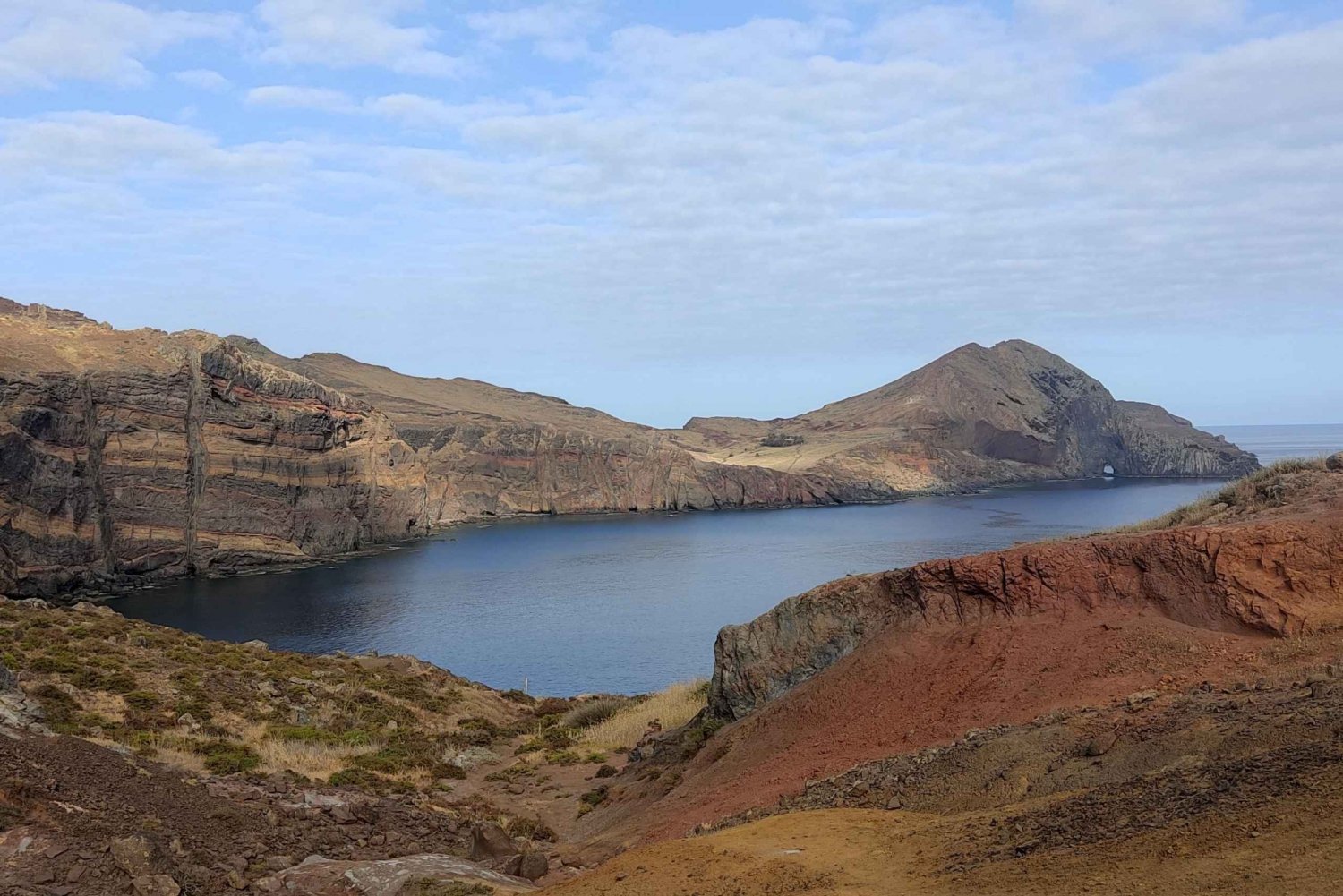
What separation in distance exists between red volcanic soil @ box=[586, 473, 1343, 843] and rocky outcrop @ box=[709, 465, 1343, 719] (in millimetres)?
33

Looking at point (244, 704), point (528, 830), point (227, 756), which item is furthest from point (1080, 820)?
point (244, 704)

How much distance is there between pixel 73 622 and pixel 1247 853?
127 feet

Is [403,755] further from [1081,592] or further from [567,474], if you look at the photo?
[567,474]

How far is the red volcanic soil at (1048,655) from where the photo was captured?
1423 centimetres

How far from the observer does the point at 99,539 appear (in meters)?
89.1

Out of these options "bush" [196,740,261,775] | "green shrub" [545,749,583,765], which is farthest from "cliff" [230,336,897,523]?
"bush" [196,740,261,775]

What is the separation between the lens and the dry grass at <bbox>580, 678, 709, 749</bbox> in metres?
29.6

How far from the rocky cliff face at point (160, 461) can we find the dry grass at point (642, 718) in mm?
67873

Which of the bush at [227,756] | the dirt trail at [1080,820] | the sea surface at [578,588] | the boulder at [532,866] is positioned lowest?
the sea surface at [578,588]

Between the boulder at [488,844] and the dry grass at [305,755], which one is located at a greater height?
the boulder at [488,844]

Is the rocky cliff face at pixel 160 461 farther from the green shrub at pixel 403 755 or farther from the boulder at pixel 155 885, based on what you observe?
the boulder at pixel 155 885

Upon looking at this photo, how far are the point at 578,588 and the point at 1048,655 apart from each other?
7367 cm

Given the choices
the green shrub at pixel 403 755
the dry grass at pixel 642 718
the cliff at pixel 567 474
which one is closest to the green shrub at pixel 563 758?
the dry grass at pixel 642 718

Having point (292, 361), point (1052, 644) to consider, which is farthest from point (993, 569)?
point (292, 361)
